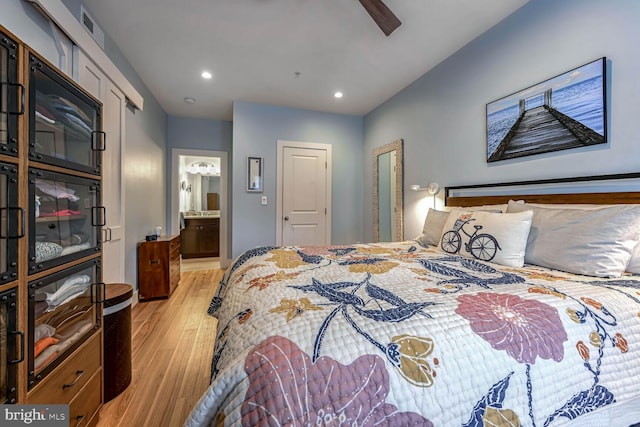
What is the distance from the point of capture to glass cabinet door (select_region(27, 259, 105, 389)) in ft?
3.22

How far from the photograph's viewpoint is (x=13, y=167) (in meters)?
0.88

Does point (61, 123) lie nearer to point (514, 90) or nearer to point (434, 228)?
point (434, 228)

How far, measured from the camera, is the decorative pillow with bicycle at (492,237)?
5.28 ft

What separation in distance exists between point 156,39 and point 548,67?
319 cm

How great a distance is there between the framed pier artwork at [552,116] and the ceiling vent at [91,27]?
3251 millimetres

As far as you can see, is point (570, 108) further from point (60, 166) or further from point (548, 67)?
point (60, 166)

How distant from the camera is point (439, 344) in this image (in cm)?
76

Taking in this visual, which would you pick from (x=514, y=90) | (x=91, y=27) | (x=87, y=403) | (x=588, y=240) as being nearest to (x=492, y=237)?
(x=588, y=240)

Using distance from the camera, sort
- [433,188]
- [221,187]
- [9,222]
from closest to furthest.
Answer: [9,222]
[433,188]
[221,187]

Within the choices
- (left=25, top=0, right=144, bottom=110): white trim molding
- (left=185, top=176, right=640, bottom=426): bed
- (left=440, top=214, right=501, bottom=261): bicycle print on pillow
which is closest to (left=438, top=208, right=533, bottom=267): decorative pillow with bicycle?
(left=440, top=214, right=501, bottom=261): bicycle print on pillow

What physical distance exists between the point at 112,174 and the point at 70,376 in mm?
1709

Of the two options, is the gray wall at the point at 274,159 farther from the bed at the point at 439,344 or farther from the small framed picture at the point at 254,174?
the bed at the point at 439,344

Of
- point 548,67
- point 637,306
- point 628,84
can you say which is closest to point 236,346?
point 637,306

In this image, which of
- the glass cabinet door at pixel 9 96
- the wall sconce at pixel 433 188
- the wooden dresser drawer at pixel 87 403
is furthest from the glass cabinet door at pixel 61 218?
the wall sconce at pixel 433 188
